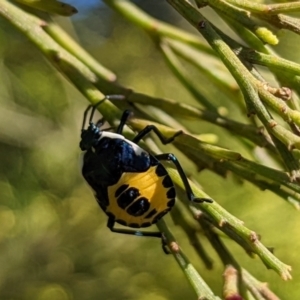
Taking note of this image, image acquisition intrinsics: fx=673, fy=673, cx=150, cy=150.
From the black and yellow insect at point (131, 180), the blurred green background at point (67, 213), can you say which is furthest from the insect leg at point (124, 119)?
the blurred green background at point (67, 213)

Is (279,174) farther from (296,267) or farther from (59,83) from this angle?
(59,83)

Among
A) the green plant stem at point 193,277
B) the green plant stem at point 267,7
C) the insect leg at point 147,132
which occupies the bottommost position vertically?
the green plant stem at point 193,277

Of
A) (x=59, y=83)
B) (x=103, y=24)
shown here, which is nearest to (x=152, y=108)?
(x=59, y=83)

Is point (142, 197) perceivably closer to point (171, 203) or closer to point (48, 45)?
point (171, 203)

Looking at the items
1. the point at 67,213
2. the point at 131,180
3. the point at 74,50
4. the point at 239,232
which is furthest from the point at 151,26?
the point at 67,213

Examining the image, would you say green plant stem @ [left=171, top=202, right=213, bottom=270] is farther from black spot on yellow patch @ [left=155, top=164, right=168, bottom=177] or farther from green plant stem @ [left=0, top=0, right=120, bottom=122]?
green plant stem @ [left=0, top=0, right=120, bottom=122]

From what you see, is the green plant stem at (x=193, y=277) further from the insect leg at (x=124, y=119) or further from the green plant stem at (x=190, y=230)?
the insect leg at (x=124, y=119)

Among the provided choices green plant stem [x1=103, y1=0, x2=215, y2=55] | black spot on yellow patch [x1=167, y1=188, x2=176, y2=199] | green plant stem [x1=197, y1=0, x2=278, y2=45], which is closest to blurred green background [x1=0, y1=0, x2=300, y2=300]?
green plant stem [x1=103, y1=0, x2=215, y2=55]

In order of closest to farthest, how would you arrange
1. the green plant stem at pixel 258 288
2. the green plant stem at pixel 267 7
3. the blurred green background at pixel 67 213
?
the green plant stem at pixel 267 7
the green plant stem at pixel 258 288
the blurred green background at pixel 67 213
